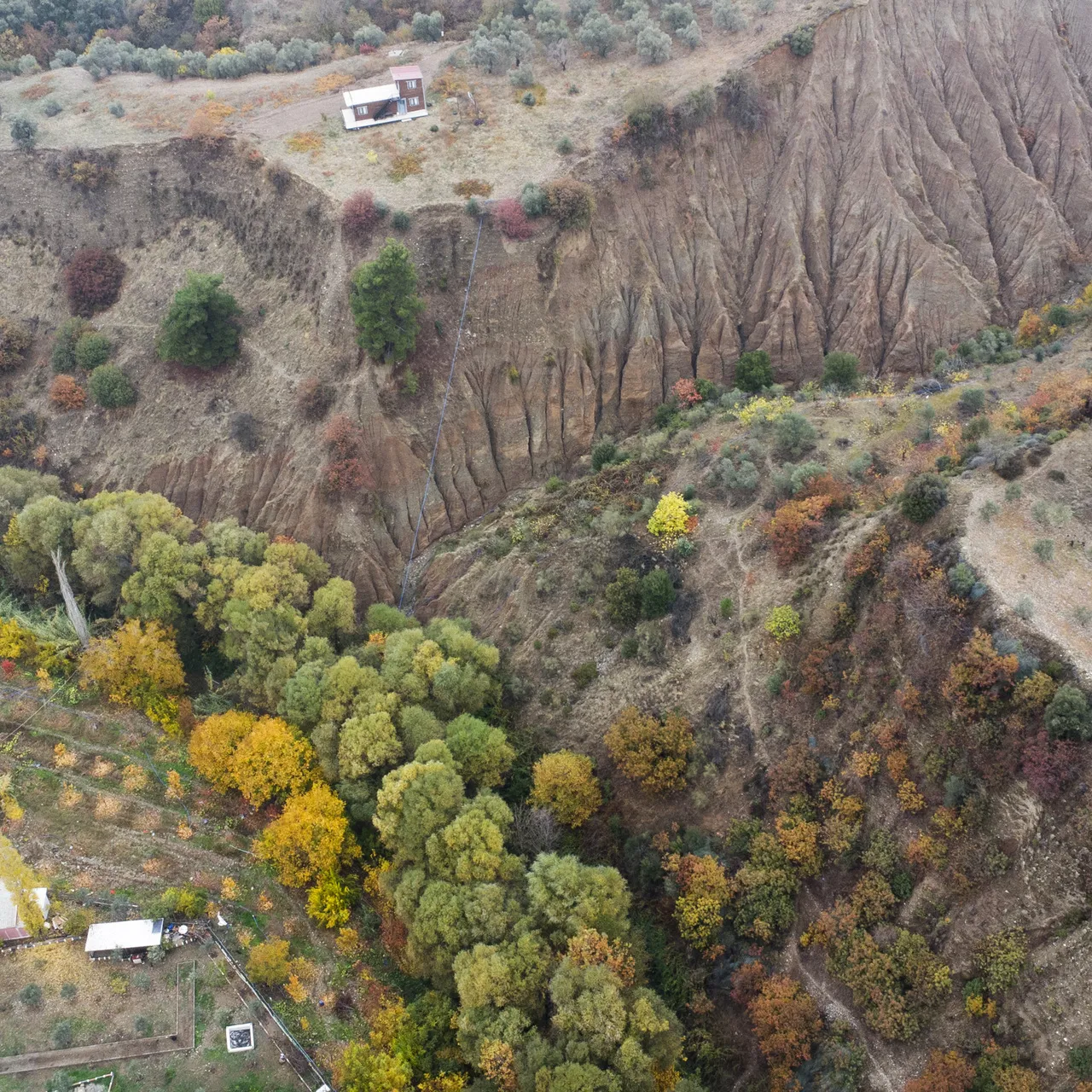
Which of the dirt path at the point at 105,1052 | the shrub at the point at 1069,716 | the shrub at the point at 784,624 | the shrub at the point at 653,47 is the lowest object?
the dirt path at the point at 105,1052

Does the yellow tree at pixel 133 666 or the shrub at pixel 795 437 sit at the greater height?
the shrub at pixel 795 437

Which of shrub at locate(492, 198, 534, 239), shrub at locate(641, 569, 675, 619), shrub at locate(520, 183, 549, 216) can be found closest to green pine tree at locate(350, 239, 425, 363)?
shrub at locate(492, 198, 534, 239)

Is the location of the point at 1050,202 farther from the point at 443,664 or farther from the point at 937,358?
the point at 443,664

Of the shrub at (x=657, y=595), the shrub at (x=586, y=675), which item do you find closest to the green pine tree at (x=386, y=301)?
the shrub at (x=657, y=595)

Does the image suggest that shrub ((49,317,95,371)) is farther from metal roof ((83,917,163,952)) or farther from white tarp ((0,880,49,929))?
metal roof ((83,917,163,952))

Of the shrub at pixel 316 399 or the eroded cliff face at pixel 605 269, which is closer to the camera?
Result: the shrub at pixel 316 399

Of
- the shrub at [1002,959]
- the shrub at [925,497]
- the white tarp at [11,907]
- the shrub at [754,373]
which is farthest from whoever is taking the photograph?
the shrub at [754,373]

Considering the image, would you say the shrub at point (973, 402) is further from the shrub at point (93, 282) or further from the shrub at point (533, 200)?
the shrub at point (93, 282)
